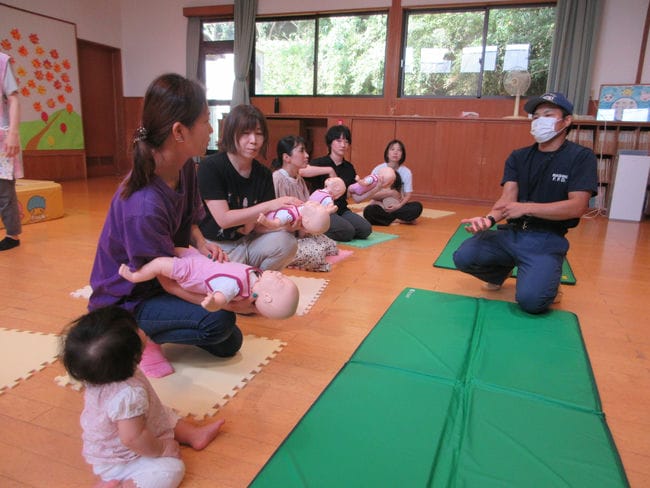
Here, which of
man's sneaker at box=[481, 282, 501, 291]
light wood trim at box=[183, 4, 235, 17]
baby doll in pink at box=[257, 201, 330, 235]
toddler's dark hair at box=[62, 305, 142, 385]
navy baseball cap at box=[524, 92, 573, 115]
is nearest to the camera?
toddler's dark hair at box=[62, 305, 142, 385]

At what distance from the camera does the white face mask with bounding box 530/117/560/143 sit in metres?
2.41

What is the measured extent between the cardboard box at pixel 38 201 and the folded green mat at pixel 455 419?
149 inches

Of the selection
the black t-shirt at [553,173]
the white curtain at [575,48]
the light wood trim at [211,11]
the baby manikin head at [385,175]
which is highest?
the light wood trim at [211,11]

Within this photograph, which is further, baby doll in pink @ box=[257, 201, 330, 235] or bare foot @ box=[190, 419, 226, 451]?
baby doll in pink @ box=[257, 201, 330, 235]

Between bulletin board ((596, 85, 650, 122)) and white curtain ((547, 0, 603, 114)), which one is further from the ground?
white curtain ((547, 0, 603, 114))

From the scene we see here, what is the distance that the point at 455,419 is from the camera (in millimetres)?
1452

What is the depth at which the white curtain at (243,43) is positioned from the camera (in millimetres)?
8008

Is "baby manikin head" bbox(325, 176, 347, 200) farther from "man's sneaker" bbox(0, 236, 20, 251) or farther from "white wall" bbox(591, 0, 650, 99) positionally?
"white wall" bbox(591, 0, 650, 99)

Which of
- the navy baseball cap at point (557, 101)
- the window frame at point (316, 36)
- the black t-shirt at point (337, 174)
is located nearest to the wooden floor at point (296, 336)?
the black t-shirt at point (337, 174)

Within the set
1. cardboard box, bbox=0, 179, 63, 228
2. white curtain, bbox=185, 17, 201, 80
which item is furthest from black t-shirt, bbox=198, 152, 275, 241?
white curtain, bbox=185, 17, 201, 80

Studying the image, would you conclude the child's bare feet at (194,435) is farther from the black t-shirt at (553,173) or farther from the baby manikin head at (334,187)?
the black t-shirt at (553,173)

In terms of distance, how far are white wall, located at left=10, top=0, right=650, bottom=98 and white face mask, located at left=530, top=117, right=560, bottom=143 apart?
5079 mm

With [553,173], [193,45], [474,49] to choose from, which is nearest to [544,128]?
[553,173]

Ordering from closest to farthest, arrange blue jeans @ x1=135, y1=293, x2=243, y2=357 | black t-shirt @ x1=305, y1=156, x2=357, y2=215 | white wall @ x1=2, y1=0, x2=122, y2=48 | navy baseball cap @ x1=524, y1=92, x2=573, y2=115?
blue jeans @ x1=135, y1=293, x2=243, y2=357 → navy baseball cap @ x1=524, y1=92, x2=573, y2=115 → black t-shirt @ x1=305, y1=156, x2=357, y2=215 → white wall @ x1=2, y1=0, x2=122, y2=48
